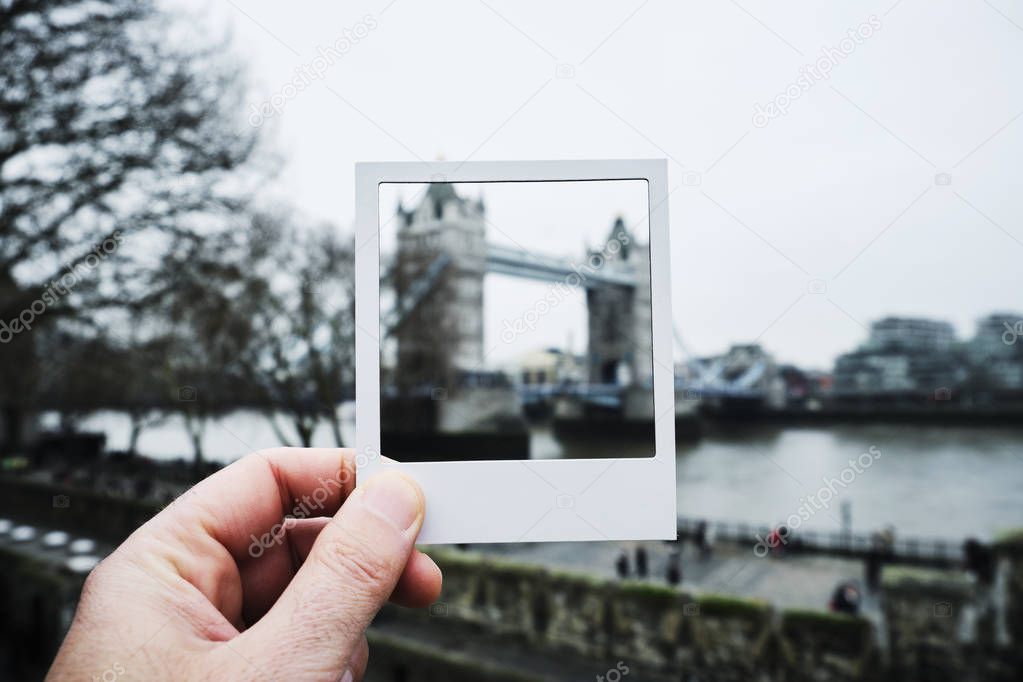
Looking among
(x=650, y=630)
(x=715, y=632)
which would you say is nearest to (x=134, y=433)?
(x=650, y=630)

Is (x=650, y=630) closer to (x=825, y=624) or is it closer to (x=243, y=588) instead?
(x=825, y=624)

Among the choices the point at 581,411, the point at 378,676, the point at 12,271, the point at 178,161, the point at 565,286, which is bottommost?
the point at 378,676

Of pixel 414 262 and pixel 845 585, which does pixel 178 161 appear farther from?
pixel 845 585

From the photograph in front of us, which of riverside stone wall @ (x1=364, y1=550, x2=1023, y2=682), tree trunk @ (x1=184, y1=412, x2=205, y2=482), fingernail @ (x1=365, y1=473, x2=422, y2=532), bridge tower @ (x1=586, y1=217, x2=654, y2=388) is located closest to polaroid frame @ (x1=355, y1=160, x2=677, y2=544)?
fingernail @ (x1=365, y1=473, x2=422, y2=532)

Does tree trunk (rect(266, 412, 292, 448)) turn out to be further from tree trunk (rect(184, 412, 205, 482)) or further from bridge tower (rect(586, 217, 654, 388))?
bridge tower (rect(586, 217, 654, 388))

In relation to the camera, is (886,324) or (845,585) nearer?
(845,585)

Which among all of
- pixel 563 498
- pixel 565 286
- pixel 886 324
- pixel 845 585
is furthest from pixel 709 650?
pixel 886 324
